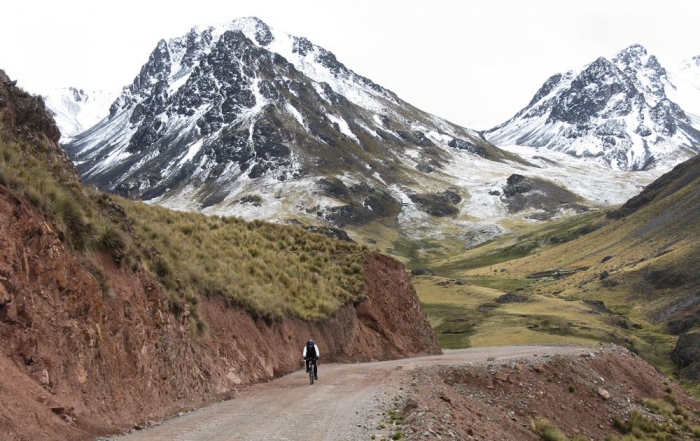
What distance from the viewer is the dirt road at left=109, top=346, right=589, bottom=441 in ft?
49.2

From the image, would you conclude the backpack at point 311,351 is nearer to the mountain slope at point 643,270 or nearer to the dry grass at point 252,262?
the dry grass at point 252,262

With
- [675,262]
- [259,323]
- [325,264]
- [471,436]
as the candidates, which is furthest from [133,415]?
[675,262]

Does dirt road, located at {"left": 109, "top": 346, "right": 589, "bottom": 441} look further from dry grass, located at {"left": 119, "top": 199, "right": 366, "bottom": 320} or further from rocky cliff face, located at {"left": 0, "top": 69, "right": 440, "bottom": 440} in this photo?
dry grass, located at {"left": 119, "top": 199, "right": 366, "bottom": 320}

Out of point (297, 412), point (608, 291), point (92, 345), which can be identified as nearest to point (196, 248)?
point (297, 412)

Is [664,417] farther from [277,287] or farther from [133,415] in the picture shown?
[133,415]

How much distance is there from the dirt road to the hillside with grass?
187 feet

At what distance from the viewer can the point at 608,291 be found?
12331cm

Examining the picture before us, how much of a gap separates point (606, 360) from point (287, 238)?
901 inches

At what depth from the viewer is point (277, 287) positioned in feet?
111

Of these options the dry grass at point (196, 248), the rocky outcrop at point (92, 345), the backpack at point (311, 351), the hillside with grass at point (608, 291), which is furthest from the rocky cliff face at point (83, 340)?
the hillside with grass at point (608, 291)

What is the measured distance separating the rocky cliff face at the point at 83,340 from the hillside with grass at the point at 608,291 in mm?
61284

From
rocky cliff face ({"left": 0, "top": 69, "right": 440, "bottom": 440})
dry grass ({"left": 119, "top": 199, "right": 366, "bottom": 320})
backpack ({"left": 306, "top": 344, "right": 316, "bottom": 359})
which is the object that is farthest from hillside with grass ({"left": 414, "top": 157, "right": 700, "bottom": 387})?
rocky cliff face ({"left": 0, "top": 69, "right": 440, "bottom": 440})

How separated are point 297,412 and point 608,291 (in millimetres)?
120307

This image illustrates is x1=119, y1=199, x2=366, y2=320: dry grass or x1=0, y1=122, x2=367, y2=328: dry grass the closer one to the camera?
x1=0, y1=122, x2=367, y2=328: dry grass
